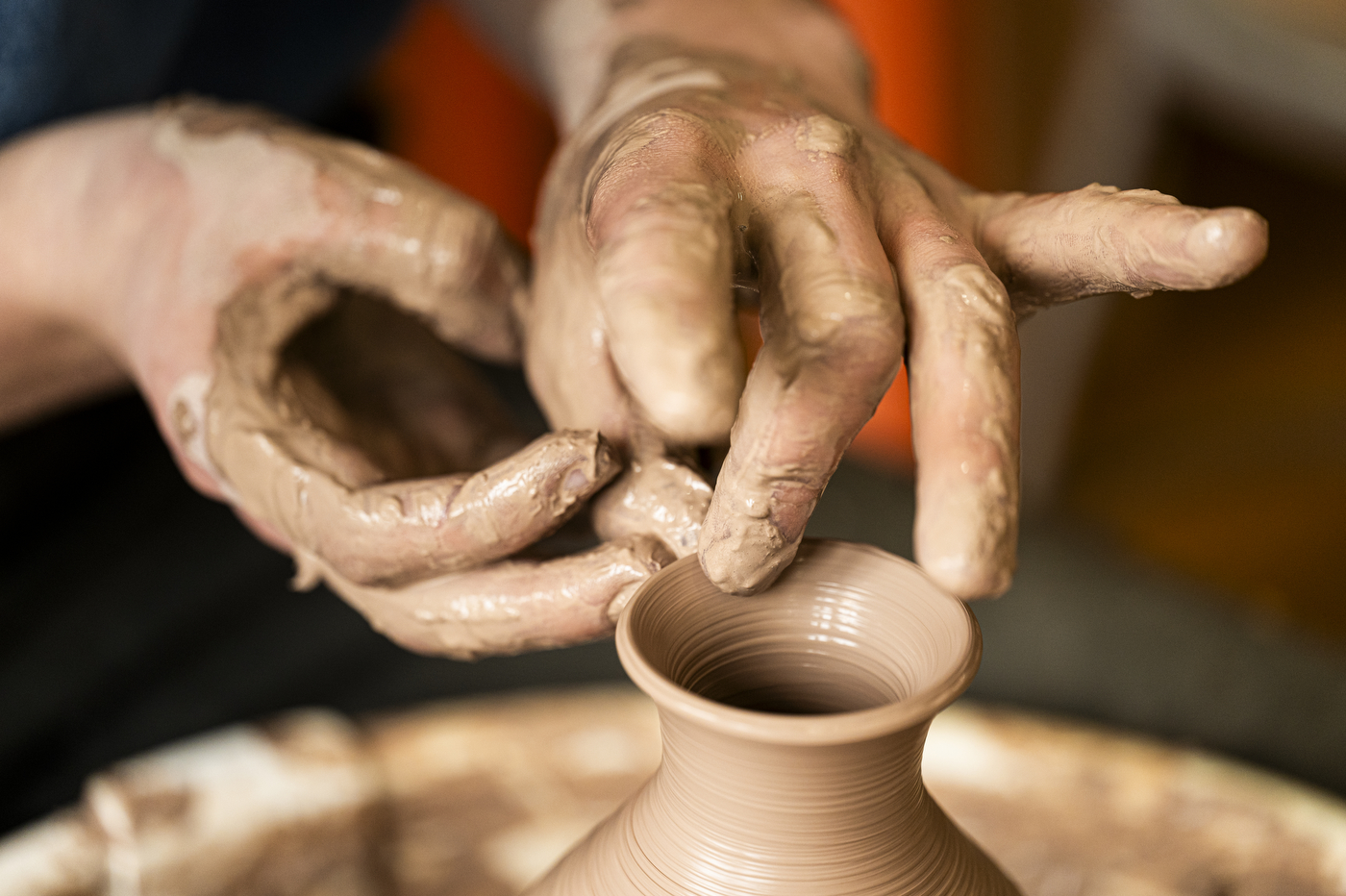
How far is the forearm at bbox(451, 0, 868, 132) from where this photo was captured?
1.12 m

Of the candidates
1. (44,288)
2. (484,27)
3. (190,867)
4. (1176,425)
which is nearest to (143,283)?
(44,288)

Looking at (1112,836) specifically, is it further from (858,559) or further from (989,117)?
(989,117)

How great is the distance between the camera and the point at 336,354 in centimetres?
124

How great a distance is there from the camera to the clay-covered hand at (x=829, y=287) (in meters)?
0.60

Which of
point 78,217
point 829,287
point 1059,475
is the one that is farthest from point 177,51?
point 1059,475

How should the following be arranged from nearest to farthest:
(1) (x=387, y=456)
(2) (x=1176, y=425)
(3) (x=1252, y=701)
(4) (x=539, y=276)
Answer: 1. (4) (x=539, y=276)
2. (1) (x=387, y=456)
3. (3) (x=1252, y=701)
4. (2) (x=1176, y=425)

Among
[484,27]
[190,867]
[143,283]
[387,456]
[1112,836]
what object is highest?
[484,27]

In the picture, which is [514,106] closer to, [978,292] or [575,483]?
[575,483]

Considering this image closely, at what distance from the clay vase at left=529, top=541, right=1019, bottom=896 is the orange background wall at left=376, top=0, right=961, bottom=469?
1593 mm

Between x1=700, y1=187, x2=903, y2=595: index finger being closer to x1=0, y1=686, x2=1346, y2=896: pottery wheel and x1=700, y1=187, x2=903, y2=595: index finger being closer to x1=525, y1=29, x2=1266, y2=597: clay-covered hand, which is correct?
x1=525, y1=29, x2=1266, y2=597: clay-covered hand

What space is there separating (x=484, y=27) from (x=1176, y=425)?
103 inches

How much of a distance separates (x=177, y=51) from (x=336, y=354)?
632 mm

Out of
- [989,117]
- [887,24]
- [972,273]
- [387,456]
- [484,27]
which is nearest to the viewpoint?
[972,273]

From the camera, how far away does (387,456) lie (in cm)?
115
